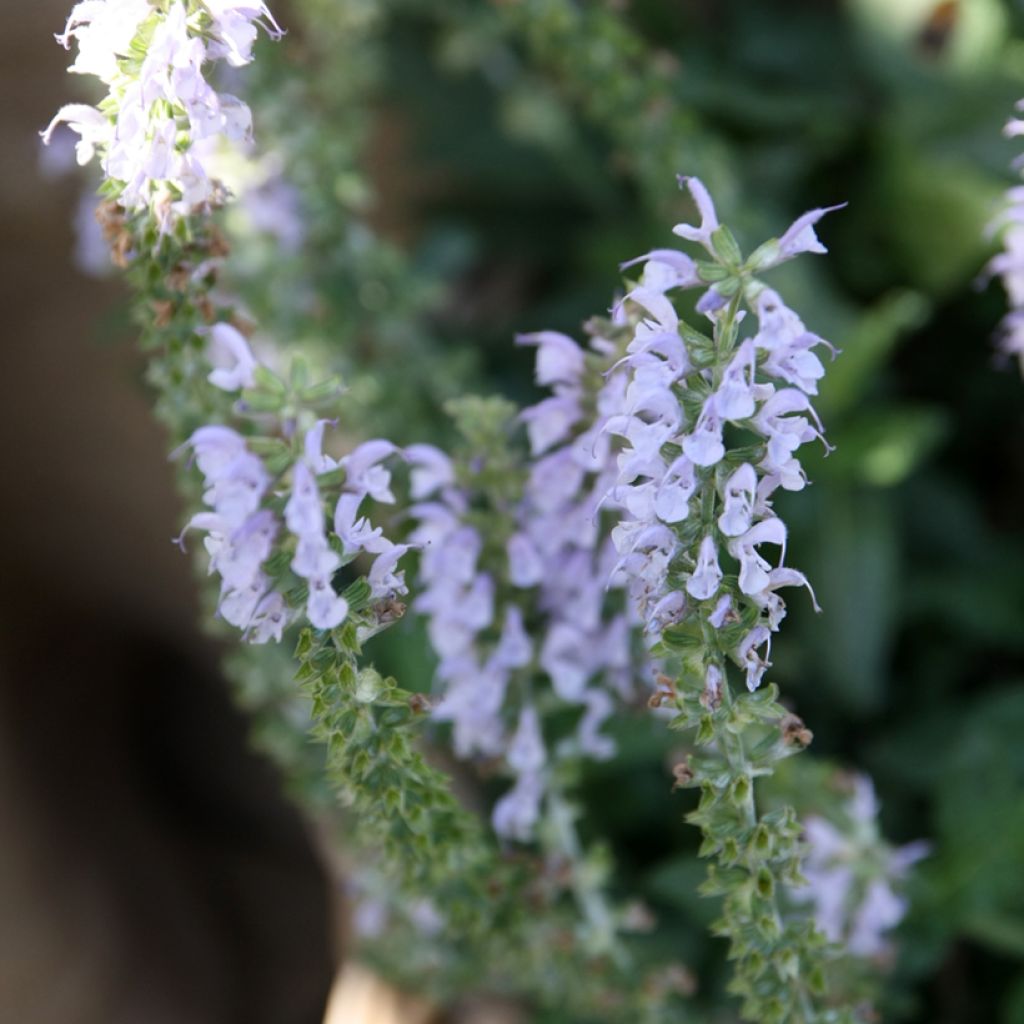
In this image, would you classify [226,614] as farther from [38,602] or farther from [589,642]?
[38,602]

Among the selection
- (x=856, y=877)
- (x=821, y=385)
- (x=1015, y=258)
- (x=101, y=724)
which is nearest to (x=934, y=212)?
(x=821, y=385)

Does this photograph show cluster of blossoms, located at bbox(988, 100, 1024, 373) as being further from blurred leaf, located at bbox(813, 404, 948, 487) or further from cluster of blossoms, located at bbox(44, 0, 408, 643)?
cluster of blossoms, located at bbox(44, 0, 408, 643)

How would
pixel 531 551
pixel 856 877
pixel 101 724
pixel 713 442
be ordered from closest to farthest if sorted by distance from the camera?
1. pixel 713 442
2. pixel 531 551
3. pixel 856 877
4. pixel 101 724

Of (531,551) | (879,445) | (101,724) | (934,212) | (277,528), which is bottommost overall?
(277,528)

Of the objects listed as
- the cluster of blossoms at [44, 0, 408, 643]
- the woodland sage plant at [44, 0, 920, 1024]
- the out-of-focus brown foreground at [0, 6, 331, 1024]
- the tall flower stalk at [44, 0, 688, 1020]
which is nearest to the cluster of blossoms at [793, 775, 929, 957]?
the woodland sage plant at [44, 0, 920, 1024]

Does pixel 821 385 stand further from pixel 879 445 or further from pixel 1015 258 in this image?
pixel 1015 258

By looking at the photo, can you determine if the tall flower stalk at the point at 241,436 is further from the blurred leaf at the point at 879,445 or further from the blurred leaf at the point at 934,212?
the blurred leaf at the point at 934,212

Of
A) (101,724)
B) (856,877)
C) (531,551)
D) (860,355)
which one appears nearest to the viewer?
(531,551)
